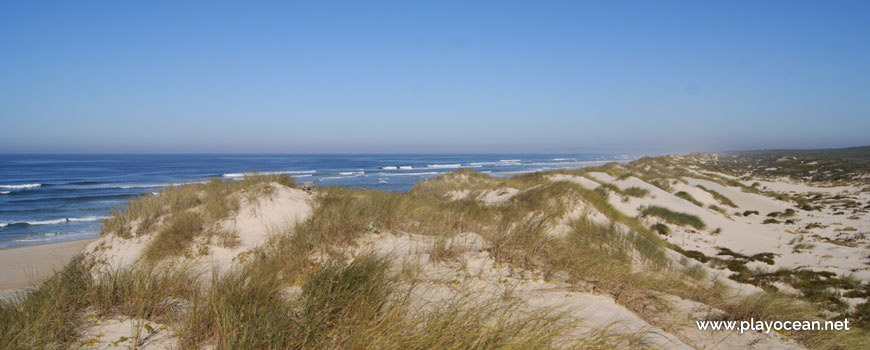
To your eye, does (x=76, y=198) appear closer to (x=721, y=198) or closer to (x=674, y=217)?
(x=674, y=217)

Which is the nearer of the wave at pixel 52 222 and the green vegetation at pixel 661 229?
the green vegetation at pixel 661 229

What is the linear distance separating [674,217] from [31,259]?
2172 cm

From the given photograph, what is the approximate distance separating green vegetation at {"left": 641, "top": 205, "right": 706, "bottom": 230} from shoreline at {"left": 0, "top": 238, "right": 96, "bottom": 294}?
17892mm

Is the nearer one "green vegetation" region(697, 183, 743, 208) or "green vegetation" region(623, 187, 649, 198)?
"green vegetation" region(623, 187, 649, 198)

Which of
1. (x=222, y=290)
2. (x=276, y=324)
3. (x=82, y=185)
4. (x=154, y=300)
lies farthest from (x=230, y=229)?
(x=82, y=185)

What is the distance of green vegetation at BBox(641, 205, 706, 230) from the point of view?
14.3 m

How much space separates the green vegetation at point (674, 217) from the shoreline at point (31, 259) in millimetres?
17892

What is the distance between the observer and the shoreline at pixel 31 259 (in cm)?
953

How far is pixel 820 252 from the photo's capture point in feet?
34.7

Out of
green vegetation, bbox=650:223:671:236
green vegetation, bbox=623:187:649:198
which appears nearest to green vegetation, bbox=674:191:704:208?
green vegetation, bbox=623:187:649:198

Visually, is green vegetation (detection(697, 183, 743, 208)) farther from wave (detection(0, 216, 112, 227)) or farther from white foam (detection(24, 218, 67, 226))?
white foam (detection(24, 218, 67, 226))

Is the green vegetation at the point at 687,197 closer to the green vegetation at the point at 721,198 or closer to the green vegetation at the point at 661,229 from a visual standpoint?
the green vegetation at the point at 721,198

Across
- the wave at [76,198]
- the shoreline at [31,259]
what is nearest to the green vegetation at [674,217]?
the shoreline at [31,259]

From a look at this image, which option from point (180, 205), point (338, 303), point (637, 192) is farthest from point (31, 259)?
point (637, 192)
